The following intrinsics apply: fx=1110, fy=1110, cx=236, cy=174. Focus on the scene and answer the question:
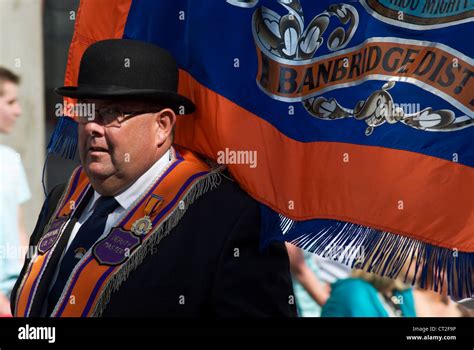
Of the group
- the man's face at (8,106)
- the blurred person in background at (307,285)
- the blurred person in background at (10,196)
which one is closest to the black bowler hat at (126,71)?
the blurred person in background at (10,196)

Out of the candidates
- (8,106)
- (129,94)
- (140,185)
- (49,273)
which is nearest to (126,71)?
(129,94)

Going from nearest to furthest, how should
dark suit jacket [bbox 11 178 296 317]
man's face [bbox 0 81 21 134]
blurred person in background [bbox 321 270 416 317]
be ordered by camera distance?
dark suit jacket [bbox 11 178 296 317] < blurred person in background [bbox 321 270 416 317] < man's face [bbox 0 81 21 134]

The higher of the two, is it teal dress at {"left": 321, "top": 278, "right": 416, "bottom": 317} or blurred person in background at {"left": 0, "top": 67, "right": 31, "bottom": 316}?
blurred person in background at {"left": 0, "top": 67, "right": 31, "bottom": 316}

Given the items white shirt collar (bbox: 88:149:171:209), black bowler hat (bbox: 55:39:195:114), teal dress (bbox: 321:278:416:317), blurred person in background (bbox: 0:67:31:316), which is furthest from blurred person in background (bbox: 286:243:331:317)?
black bowler hat (bbox: 55:39:195:114)

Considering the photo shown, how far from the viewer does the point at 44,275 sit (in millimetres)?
3178

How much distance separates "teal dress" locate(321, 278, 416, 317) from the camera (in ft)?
14.8

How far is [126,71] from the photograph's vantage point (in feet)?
10.3

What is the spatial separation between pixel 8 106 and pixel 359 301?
192 cm

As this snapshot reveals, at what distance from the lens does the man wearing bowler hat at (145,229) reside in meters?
3.02

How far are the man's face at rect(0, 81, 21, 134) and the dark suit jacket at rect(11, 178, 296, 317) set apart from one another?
2169mm

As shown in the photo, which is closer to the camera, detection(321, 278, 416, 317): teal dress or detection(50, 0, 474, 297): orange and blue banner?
detection(50, 0, 474, 297): orange and blue banner

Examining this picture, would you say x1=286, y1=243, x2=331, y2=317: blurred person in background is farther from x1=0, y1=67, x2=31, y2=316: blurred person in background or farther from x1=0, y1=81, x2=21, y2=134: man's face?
x1=0, y1=81, x2=21, y2=134: man's face

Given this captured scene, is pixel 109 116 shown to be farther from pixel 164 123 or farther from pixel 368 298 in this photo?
pixel 368 298

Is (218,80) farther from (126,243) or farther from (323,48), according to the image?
(126,243)
